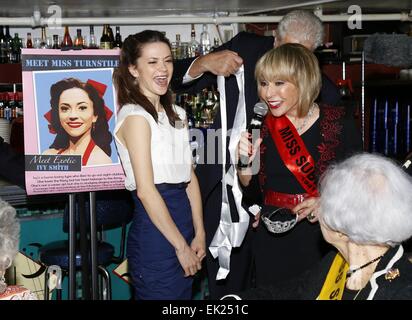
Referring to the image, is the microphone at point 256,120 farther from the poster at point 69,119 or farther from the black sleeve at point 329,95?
the poster at point 69,119

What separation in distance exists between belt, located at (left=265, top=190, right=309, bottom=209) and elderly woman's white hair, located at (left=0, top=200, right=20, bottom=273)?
1239mm

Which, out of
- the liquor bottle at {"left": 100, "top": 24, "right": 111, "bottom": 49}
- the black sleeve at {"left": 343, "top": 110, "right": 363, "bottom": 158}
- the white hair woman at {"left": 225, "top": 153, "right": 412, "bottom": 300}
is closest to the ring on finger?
the black sleeve at {"left": 343, "top": 110, "right": 363, "bottom": 158}

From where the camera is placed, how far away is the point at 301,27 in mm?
3533

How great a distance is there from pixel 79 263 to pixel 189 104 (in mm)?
1900

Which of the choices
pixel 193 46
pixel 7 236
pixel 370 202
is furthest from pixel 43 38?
pixel 370 202

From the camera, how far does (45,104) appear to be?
3354mm

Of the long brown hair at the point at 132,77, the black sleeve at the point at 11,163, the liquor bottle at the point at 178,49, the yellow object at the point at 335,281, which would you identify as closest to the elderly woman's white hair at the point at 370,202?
the yellow object at the point at 335,281

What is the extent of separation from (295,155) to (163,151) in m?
0.58

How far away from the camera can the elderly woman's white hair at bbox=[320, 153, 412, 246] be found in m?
1.98

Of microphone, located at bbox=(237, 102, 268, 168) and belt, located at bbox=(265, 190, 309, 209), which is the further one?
belt, located at bbox=(265, 190, 309, 209)

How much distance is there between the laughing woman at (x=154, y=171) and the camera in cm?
290

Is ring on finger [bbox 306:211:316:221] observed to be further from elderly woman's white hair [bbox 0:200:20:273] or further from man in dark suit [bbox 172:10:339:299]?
elderly woman's white hair [bbox 0:200:20:273]
